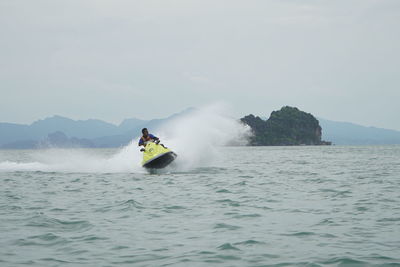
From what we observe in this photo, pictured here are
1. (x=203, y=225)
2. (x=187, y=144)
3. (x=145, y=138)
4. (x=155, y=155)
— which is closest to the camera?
(x=203, y=225)

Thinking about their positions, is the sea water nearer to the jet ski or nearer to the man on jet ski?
the jet ski

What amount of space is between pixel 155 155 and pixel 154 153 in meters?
0.12

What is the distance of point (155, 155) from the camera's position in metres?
23.0

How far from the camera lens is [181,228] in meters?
9.80

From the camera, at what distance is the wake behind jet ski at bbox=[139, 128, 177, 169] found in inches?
907

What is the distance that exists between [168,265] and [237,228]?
112 inches

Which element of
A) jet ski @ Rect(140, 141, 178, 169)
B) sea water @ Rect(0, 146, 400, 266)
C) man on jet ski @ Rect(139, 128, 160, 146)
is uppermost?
man on jet ski @ Rect(139, 128, 160, 146)

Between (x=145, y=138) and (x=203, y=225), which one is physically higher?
(x=145, y=138)

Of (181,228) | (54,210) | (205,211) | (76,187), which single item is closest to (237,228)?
(181,228)

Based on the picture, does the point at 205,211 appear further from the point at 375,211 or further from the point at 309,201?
the point at 375,211

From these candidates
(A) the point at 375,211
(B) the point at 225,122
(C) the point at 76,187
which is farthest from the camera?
(B) the point at 225,122

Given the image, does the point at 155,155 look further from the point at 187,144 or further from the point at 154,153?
the point at 187,144

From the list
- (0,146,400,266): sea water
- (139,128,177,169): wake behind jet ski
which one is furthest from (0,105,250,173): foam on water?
(0,146,400,266): sea water

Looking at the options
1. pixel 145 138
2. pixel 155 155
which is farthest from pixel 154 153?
pixel 145 138
